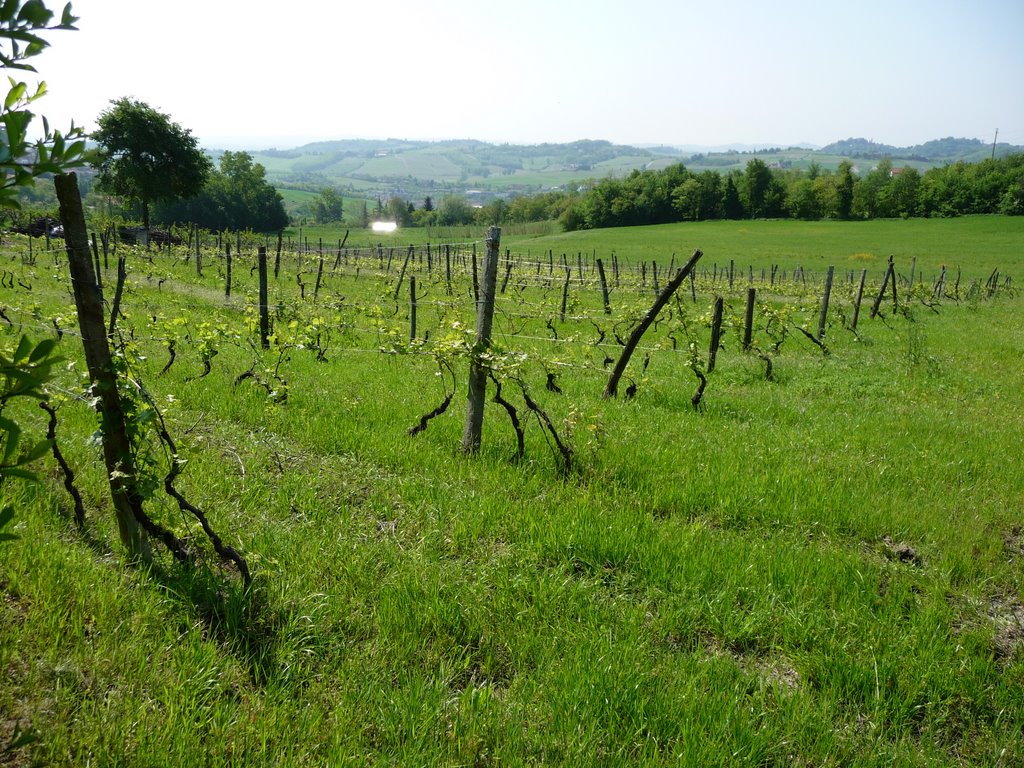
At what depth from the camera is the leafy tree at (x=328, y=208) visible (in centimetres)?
14011

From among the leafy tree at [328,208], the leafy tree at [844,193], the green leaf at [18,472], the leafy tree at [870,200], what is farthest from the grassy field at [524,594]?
the leafy tree at [328,208]

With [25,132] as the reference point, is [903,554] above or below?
below

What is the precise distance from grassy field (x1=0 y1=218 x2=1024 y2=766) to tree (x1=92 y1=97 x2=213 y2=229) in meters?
44.5

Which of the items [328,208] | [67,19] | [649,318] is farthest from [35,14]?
[328,208]


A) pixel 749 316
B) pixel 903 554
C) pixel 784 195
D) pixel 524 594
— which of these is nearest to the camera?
pixel 524 594

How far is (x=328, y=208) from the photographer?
14250cm

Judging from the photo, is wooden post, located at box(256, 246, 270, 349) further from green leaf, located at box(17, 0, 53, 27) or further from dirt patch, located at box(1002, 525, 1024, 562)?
dirt patch, located at box(1002, 525, 1024, 562)

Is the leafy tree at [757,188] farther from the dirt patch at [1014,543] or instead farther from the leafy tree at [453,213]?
the dirt patch at [1014,543]

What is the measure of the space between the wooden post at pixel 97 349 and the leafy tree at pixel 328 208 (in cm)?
14346

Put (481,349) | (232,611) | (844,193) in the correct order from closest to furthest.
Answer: (232,611), (481,349), (844,193)

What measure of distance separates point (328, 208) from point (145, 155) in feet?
327

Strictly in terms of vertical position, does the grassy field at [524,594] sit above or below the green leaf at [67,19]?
below

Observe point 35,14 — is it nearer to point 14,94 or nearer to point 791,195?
point 14,94

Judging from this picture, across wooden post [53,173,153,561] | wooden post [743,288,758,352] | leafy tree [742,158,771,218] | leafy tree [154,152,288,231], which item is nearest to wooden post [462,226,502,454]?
wooden post [53,173,153,561]
